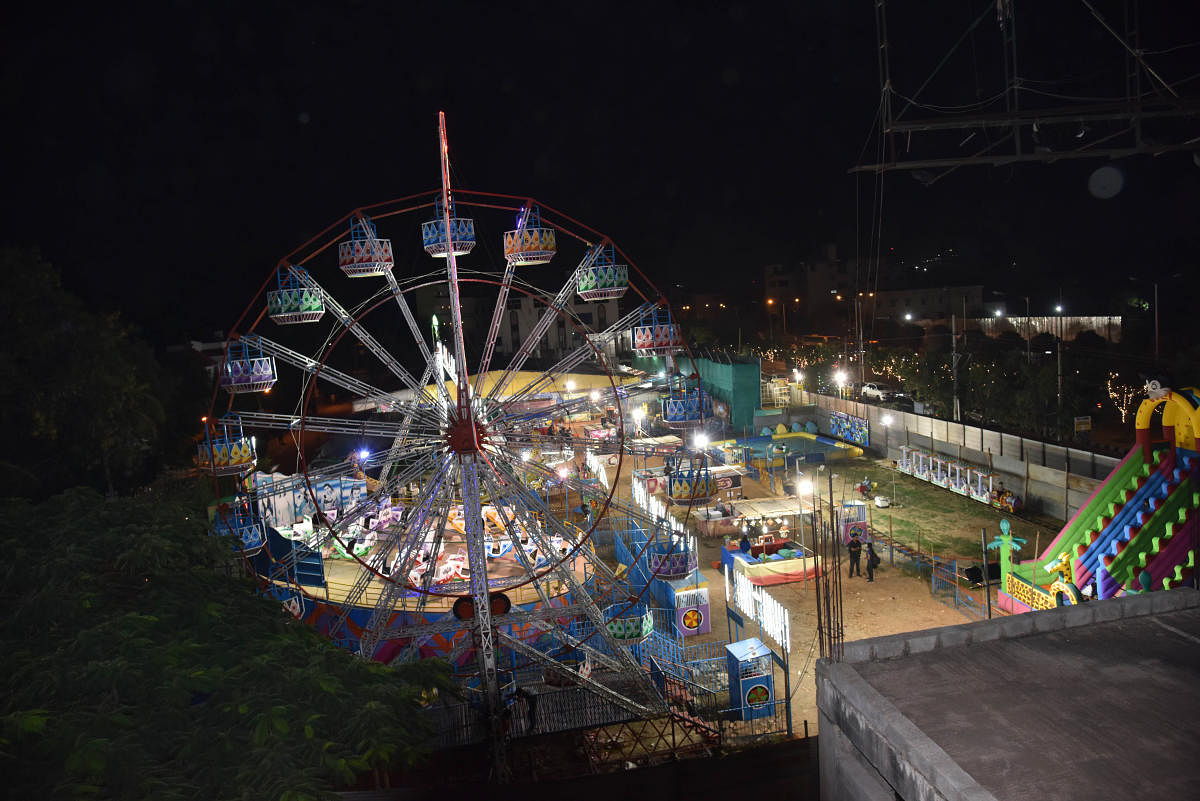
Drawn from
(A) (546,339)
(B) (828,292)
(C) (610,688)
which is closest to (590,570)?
(C) (610,688)

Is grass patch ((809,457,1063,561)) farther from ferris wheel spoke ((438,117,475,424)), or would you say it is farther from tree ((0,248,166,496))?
tree ((0,248,166,496))

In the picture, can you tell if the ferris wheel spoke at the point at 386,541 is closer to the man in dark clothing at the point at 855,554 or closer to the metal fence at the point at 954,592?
the man in dark clothing at the point at 855,554

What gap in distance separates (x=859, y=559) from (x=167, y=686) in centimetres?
1602

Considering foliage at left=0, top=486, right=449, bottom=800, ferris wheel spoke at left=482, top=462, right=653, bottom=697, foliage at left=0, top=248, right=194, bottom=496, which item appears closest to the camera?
foliage at left=0, top=486, right=449, bottom=800

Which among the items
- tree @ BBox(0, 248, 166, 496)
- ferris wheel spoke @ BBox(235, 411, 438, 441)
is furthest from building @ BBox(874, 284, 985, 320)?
ferris wheel spoke @ BBox(235, 411, 438, 441)

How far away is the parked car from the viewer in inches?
1411

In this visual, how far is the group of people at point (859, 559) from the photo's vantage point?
17.2 metres

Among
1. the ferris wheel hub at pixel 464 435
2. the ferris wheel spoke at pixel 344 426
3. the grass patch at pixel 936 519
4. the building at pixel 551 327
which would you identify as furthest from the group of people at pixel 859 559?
the building at pixel 551 327

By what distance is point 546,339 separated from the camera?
5356 cm

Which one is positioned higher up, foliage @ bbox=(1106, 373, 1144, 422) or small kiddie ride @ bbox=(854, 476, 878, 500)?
foliage @ bbox=(1106, 373, 1144, 422)

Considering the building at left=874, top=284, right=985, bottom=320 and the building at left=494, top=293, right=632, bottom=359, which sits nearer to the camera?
the building at left=494, top=293, right=632, bottom=359

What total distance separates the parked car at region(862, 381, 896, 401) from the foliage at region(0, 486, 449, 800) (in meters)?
32.1

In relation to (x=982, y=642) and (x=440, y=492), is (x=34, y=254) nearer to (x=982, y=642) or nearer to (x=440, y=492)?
(x=440, y=492)

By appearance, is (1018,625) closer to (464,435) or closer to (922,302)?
(464,435)
